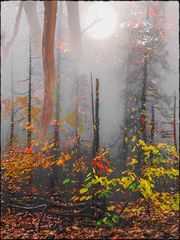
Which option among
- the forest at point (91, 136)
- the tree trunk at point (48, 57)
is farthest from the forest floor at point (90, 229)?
the tree trunk at point (48, 57)

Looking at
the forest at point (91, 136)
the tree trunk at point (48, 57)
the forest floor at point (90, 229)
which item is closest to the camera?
the tree trunk at point (48, 57)

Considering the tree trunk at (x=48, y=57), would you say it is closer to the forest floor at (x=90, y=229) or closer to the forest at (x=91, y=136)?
the forest at (x=91, y=136)

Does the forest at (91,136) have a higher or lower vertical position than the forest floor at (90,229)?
higher

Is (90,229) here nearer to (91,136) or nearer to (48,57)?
(48,57)

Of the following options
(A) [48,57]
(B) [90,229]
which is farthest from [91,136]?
(A) [48,57]

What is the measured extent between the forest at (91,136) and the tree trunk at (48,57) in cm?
2

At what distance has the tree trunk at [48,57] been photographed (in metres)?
3.83

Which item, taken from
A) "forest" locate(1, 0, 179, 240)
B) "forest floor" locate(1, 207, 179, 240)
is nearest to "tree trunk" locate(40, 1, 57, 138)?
"forest" locate(1, 0, 179, 240)

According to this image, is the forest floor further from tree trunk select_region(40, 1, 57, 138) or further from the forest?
tree trunk select_region(40, 1, 57, 138)

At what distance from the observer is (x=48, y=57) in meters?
4.55

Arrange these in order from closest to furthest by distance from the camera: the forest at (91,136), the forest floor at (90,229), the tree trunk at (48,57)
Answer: the tree trunk at (48,57), the forest at (91,136), the forest floor at (90,229)

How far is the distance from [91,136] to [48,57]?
784 inches

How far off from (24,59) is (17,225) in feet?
88.4

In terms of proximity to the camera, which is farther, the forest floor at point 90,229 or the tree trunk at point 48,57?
the forest floor at point 90,229
